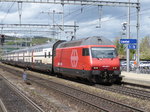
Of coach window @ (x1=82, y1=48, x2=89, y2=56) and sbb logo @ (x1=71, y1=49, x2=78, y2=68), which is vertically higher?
coach window @ (x1=82, y1=48, x2=89, y2=56)

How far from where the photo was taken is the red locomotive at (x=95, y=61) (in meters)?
→ 18.7

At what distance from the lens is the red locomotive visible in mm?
18734

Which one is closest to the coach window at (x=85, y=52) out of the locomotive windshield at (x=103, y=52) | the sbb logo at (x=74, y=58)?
the locomotive windshield at (x=103, y=52)

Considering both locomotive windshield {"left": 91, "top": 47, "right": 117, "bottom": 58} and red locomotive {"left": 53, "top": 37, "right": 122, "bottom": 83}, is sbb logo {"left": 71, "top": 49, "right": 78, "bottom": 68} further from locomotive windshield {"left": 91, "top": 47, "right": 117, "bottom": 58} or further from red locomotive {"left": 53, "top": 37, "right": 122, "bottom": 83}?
locomotive windshield {"left": 91, "top": 47, "right": 117, "bottom": 58}

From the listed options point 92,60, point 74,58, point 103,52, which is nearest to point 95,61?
point 92,60

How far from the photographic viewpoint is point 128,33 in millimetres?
29234

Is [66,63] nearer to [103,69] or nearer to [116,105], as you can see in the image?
[103,69]

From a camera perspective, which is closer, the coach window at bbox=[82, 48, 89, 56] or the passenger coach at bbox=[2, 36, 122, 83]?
the passenger coach at bbox=[2, 36, 122, 83]

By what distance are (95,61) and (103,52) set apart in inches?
43.4

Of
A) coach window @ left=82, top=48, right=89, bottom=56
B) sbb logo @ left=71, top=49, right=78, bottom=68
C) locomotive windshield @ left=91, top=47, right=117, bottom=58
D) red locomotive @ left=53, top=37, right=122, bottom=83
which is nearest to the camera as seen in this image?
red locomotive @ left=53, top=37, right=122, bottom=83

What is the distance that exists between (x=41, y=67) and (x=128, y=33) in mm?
10133

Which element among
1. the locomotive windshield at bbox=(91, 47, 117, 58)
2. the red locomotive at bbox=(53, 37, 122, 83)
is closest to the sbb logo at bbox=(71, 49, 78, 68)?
the red locomotive at bbox=(53, 37, 122, 83)

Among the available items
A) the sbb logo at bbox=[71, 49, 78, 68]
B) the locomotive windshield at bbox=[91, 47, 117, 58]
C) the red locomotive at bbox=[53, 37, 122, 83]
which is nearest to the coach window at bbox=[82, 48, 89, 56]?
the red locomotive at bbox=[53, 37, 122, 83]

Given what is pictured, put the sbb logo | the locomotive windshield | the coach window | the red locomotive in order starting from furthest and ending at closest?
the sbb logo → the coach window → the locomotive windshield → the red locomotive
